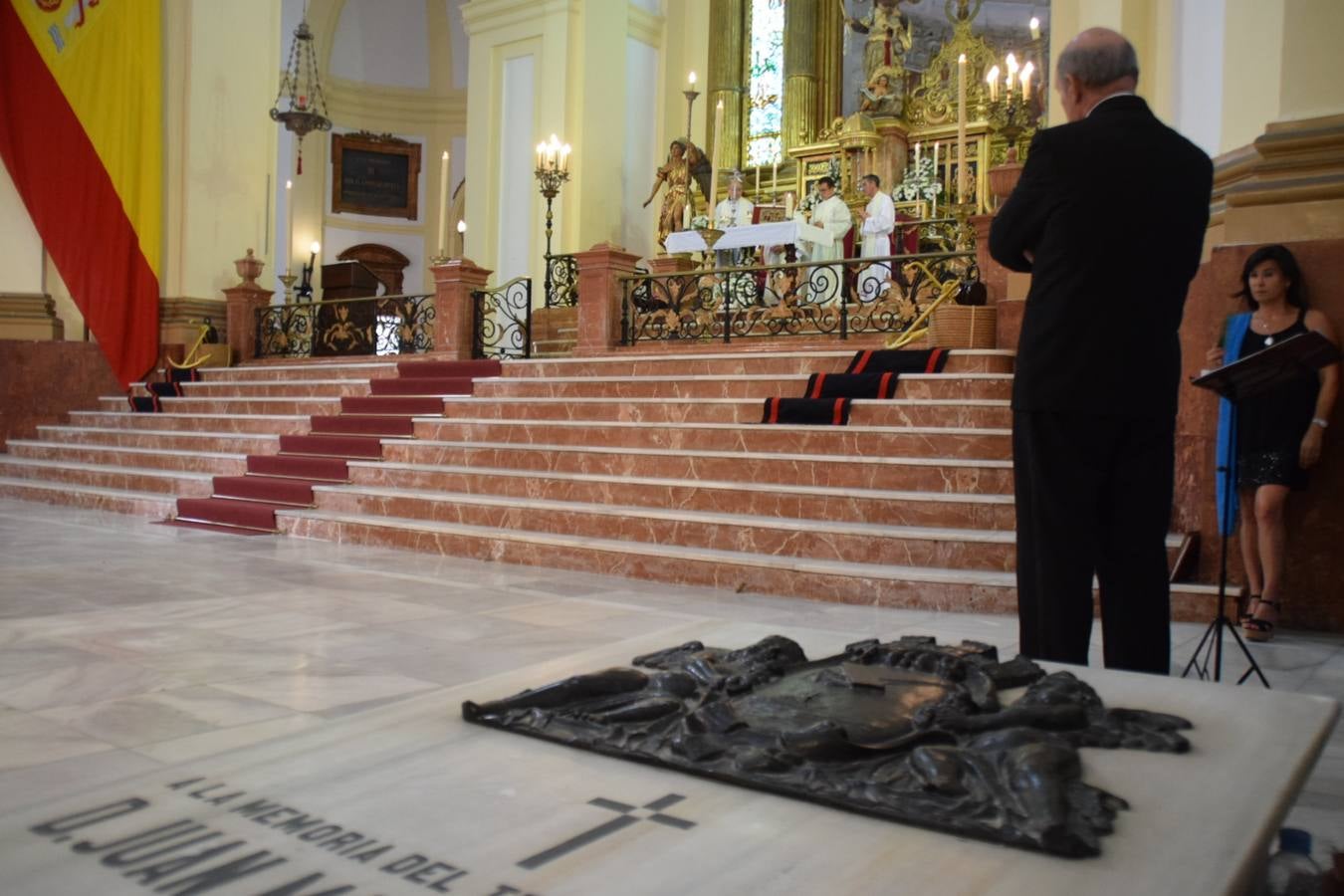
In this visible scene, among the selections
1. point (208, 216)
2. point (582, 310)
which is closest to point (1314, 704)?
point (582, 310)

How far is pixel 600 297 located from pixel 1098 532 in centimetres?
804

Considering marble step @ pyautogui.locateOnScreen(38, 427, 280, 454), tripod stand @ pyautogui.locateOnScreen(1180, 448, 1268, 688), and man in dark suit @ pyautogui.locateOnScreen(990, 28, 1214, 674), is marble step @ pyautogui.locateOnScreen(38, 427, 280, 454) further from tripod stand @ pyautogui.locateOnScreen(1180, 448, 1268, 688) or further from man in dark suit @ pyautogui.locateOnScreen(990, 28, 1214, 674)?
man in dark suit @ pyautogui.locateOnScreen(990, 28, 1214, 674)

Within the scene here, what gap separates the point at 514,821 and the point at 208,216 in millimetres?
13881

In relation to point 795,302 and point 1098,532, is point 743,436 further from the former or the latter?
point 1098,532

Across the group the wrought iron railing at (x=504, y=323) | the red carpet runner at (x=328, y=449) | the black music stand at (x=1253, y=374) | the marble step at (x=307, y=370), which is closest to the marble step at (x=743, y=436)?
the red carpet runner at (x=328, y=449)

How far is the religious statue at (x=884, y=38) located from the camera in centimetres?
1478

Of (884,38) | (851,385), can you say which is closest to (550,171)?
(884,38)

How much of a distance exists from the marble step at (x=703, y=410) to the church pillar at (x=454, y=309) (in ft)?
6.39

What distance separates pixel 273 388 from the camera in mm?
11227

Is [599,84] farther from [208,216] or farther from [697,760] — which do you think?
[697,760]

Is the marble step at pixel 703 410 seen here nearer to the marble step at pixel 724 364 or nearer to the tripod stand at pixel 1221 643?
the marble step at pixel 724 364

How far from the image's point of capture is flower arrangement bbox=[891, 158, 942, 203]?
14.3 meters

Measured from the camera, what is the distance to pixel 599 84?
49.1 ft

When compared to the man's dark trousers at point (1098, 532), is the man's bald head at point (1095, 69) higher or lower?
higher
